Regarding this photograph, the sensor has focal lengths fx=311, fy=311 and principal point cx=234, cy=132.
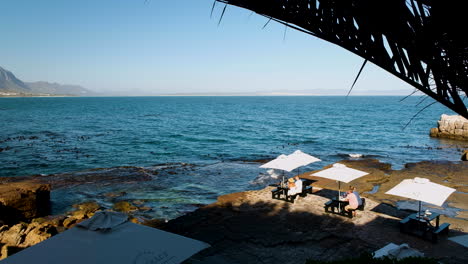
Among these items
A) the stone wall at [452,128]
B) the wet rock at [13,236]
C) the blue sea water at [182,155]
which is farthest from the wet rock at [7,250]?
the stone wall at [452,128]

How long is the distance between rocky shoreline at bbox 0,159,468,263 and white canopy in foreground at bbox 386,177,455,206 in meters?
1.42

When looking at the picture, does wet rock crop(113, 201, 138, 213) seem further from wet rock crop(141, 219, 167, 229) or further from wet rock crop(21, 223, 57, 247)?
wet rock crop(21, 223, 57, 247)

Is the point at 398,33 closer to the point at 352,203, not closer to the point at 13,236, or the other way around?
the point at 352,203

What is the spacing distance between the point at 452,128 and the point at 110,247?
149 ft

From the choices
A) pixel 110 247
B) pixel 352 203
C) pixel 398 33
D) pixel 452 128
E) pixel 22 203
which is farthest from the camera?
pixel 452 128

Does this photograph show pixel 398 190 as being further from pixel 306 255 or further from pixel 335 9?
pixel 335 9

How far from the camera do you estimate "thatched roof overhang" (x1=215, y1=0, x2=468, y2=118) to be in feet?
9.70

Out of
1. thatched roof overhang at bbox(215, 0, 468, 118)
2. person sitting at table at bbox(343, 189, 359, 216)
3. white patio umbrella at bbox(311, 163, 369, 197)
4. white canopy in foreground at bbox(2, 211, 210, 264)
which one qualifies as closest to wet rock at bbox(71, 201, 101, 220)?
white canopy in foreground at bbox(2, 211, 210, 264)

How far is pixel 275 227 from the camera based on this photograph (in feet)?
36.7

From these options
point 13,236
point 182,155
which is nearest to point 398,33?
point 13,236

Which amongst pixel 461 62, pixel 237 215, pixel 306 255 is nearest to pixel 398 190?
pixel 306 255

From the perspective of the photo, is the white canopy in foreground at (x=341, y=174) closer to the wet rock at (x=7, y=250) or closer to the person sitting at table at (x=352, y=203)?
the person sitting at table at (x=352, y=203)

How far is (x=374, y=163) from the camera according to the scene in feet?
81.9

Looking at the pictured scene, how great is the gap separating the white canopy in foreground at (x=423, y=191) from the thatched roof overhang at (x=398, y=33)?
25.1ft
